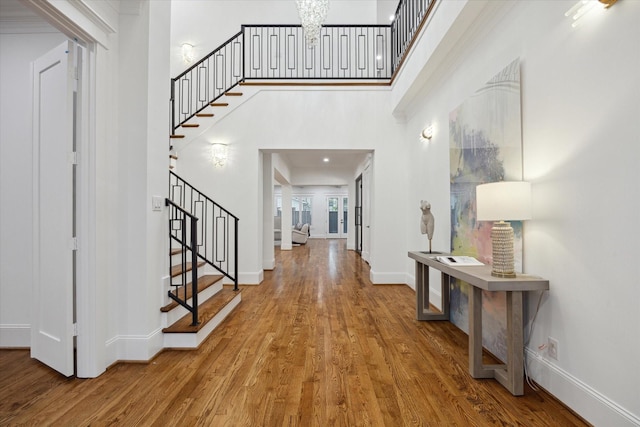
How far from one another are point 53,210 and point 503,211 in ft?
10.3

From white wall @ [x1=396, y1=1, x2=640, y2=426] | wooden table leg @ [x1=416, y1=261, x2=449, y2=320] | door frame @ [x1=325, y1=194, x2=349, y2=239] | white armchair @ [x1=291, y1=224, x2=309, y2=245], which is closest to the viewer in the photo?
white wall @ [x1=396, y1=1, x2=640, y2=426]

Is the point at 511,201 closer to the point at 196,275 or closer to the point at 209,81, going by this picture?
the point at 196,275

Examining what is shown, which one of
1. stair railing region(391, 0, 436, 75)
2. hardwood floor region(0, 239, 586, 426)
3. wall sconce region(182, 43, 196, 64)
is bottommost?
hardwood floor region(0, 239, 586, 426)

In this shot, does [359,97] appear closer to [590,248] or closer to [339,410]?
[590,248]

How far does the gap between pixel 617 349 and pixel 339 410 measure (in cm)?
144

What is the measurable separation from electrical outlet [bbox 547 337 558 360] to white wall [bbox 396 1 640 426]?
30mm

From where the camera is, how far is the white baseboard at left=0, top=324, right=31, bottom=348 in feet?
8.75

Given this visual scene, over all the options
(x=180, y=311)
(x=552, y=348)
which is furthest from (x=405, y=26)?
(x=180, y=311)

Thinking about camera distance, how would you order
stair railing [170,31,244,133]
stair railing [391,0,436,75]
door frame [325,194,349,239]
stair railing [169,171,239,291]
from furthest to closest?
1. door frame [325,194,349,239]
2. stair railing [170,31,244,133]
3. stair railing [169,171,239,291]
4. stair railing [391,0,436,75]

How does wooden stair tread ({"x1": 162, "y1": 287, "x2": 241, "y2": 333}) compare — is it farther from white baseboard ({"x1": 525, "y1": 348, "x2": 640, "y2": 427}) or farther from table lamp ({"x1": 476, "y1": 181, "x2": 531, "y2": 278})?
white baseboard ({"x1": 525, "y1": 348, "x2": 640, "y2": 427})

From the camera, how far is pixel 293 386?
2113mm

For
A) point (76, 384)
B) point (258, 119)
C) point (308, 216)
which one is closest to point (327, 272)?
point (258, 119)

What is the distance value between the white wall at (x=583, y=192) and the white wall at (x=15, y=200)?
386cm

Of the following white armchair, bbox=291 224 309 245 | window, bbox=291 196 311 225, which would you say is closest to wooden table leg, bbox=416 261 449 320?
white armchair, bbox=291 224 309 245
